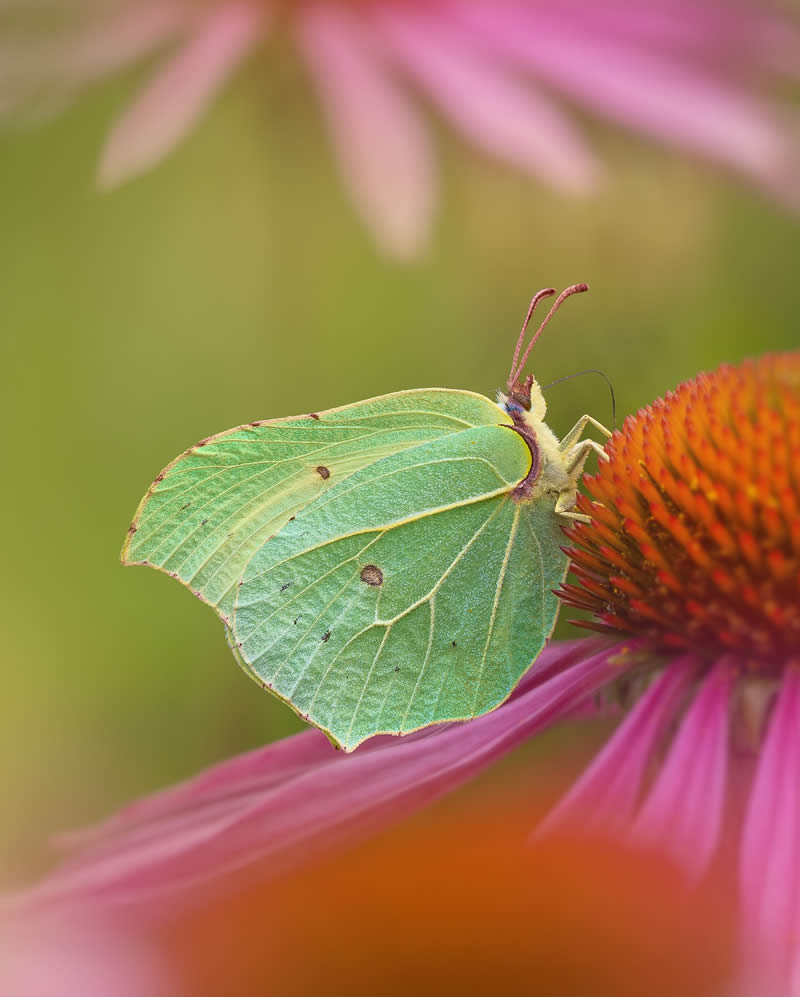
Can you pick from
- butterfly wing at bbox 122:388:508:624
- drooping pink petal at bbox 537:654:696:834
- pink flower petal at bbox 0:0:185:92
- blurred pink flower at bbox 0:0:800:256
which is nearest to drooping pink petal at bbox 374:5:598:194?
blurred pink flower at bbox 0:0:800:256

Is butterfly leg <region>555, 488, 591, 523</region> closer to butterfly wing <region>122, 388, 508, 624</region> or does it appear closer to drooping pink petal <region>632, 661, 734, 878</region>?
butterfly wing <region>122, 388, 508, 624</region>

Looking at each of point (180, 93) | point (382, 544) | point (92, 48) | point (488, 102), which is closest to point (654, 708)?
point (382, 544)

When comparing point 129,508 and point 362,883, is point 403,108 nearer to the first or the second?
point 129,508

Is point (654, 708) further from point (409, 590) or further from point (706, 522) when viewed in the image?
point (409, 590)

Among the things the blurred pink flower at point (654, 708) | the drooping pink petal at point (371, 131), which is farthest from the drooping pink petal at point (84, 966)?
the drooping pink petal at point (371, 131)

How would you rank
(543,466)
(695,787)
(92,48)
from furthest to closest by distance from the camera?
(92,48)
(543,466)
(695,787)

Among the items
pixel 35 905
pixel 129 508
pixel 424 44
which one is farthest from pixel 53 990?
pixel 424 44

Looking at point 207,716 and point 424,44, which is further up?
point 424,44

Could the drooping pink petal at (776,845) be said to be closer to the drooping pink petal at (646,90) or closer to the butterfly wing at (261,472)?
the butterfly wing at (261,472)
